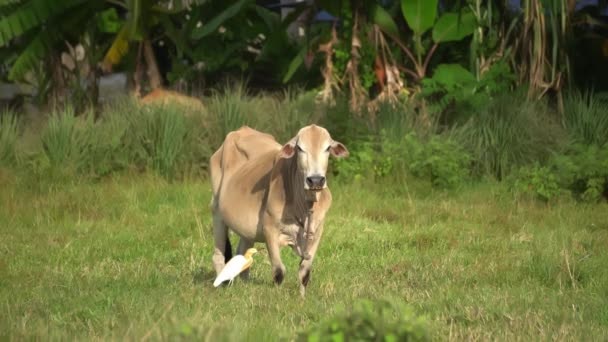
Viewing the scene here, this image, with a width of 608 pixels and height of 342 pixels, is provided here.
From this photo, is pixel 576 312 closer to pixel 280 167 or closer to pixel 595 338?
pixel 595 338

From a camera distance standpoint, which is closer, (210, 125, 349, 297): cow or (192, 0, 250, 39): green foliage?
(210, 125, 349, 297): cow

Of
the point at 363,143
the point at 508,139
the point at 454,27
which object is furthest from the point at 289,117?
the point at 454,27

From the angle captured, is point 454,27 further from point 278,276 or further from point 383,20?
point 278,276

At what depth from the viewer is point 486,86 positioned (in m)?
15.5

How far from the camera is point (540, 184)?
512 inches

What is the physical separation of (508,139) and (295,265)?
5.18 m

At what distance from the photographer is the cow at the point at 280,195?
25.5ft

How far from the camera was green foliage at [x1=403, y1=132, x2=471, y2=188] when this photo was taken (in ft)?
44.5

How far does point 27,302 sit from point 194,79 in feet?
37.9

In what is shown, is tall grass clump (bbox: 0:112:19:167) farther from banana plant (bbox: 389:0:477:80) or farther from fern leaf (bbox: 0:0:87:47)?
banana plant (bbox: 389:0:477:80)

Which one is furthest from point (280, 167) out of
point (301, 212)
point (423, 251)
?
point (423, 251)

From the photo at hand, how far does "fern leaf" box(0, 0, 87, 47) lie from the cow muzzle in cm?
1058

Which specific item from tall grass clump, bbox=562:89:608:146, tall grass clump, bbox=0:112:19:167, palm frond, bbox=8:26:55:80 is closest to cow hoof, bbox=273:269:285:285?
tall grass clump, bbox=562:89:608:146

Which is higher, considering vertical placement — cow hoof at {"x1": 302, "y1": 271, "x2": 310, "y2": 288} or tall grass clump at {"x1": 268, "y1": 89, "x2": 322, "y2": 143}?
cow hoof at {"x1": 302, "y1": 271, "x2": 310, "y2": 288}
